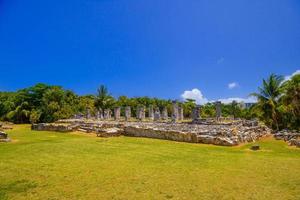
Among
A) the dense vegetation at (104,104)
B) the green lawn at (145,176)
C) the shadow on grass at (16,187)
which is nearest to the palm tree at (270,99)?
the dense vegetation at (104,104)

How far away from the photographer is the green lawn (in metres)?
6.74

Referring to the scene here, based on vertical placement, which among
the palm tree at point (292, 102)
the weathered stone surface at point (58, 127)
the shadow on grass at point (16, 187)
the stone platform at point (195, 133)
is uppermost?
the palm tree at point (292, 102)

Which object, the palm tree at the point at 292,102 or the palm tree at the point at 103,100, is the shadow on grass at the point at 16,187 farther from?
the palm tree at the point at 103,100

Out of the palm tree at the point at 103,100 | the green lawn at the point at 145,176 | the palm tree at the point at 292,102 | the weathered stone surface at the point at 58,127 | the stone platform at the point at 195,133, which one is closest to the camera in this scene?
the green lawn at the point at 145,176

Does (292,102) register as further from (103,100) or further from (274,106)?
(103,100)

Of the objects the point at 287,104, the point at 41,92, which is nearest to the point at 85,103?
the point at 41,92

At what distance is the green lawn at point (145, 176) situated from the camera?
6738 mm

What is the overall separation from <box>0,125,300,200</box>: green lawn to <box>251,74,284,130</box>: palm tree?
19.8 meters

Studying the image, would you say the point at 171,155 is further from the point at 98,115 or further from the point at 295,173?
the point at 98,115

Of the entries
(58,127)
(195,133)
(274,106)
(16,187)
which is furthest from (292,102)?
(16,187)

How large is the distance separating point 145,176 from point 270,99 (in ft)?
A: 83.8

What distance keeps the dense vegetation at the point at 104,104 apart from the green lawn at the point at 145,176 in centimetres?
1831

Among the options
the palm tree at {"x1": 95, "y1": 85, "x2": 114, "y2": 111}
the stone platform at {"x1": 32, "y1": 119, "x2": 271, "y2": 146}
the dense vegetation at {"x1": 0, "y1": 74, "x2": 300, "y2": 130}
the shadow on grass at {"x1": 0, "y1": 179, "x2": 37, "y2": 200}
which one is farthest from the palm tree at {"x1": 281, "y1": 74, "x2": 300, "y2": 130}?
the palm tree at {"x1": 95, "y1": 85, "x2": 114, "y2": 111}

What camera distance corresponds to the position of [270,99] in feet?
95.8
